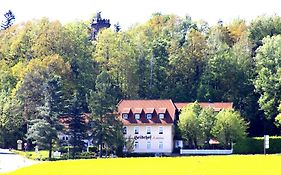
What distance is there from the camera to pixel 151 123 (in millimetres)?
85375

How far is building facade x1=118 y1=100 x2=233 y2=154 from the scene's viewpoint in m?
84.4

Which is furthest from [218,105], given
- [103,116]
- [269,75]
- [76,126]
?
[76,126]

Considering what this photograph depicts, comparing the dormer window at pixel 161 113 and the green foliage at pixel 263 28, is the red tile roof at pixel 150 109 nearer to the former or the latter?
the dormer window at pixel 161 113

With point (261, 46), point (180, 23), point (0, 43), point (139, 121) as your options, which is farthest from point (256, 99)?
point (0, 43)

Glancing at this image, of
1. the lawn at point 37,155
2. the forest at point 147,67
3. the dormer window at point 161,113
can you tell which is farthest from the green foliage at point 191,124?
the lawn at point 37,155

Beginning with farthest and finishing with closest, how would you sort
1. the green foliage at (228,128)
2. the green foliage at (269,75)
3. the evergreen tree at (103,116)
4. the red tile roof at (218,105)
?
1. the green foliage at (269,75)
2. the red tile roof at (218,105)
3. the green foliage at (228,128)
4. the evergreen tree at (103,116)

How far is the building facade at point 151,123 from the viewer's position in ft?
277

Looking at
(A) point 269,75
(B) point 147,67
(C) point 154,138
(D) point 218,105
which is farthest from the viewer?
(B) point 147,67

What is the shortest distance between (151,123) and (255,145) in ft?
51.3

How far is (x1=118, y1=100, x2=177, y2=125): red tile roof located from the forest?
3.34 meters

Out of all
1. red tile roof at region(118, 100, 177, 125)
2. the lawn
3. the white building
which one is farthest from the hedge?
the lawn

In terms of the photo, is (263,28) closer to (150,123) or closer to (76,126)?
(150,123)

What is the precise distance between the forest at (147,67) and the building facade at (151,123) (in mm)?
4189

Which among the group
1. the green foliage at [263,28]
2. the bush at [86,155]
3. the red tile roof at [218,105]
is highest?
the green foliage at [263,28]
